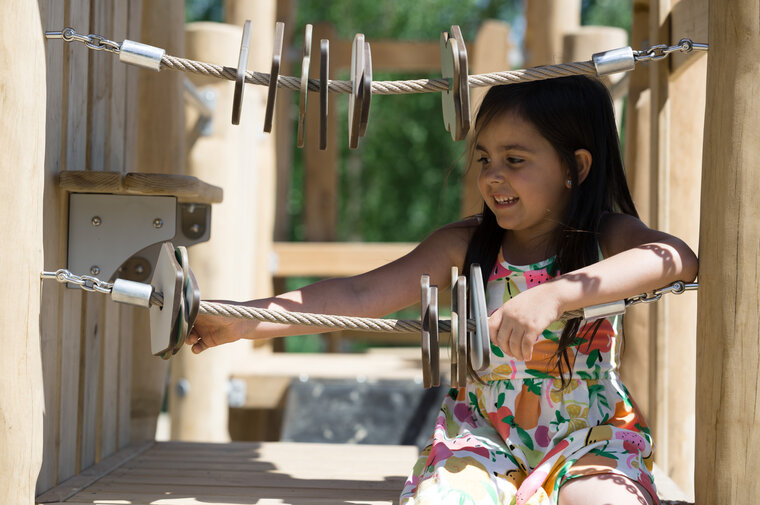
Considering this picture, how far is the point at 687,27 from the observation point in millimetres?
2195

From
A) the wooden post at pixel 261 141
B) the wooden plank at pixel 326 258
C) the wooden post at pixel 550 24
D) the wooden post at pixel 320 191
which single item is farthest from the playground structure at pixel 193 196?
the wooden post at pixel 320 191

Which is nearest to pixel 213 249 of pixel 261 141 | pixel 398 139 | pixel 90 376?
pixel 261 141

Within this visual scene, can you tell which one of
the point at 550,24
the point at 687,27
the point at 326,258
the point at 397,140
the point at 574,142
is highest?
the point at 397,140

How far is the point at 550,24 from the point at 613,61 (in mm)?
2922

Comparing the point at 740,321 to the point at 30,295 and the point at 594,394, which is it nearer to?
the point at 594,394

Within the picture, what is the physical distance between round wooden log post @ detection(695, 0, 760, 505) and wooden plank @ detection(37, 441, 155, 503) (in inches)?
47.1

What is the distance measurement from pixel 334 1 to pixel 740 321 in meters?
13.6

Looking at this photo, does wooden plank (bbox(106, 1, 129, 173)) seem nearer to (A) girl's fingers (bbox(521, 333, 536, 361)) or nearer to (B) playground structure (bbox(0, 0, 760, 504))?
(B) playground structure (bbox(0, 0, 760, 504))

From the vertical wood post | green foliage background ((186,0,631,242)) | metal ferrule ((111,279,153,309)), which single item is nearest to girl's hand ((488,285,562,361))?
metal ferrule ((111,279,153,309))

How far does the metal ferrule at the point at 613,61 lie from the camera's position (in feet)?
4.97

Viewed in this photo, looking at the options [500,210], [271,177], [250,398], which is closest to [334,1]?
[271,177]

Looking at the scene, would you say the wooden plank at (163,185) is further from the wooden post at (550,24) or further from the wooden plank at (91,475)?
the wooden post at (550,24)

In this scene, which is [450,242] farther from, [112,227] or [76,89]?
[76,89]

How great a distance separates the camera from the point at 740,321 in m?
1.45
